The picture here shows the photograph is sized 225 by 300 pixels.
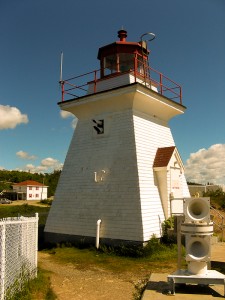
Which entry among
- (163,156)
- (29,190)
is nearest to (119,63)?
(163,156)

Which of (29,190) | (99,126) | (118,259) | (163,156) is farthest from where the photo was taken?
(29,190)

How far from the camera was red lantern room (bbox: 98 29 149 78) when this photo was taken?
14203 millimetres

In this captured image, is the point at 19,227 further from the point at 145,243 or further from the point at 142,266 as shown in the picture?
the point at 145,243

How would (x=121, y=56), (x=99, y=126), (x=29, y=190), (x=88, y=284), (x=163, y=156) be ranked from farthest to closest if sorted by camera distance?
(x=29, y=190) < (x=121, y=56) < (x=99, y=126) < (x=163, y=156) < (x=88, y=284)

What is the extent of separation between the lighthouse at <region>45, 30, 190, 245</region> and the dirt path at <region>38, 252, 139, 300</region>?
8.56 feet

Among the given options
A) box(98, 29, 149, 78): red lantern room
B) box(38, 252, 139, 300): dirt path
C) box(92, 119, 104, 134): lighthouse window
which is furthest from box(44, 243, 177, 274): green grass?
box(98, 29, 149, 78): red lantern room

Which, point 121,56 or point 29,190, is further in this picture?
point 29,190

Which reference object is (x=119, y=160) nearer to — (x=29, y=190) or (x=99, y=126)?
(x=99, y=126)

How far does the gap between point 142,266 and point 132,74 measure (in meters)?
7.48

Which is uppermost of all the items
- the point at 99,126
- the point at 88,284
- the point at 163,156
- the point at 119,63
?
the point at 119,63

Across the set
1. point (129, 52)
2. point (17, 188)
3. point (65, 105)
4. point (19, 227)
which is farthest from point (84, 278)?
point (17, 188)

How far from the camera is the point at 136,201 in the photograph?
12.1 meters

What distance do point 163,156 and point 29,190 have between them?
200 ft

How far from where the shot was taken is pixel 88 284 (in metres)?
8.38
